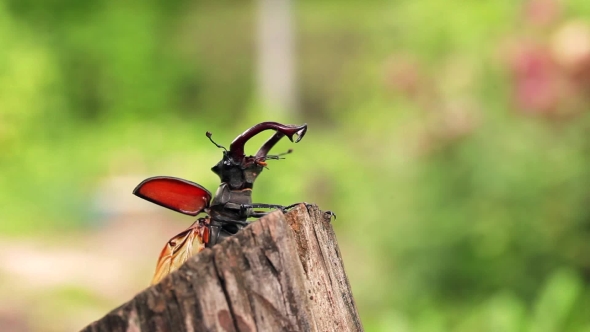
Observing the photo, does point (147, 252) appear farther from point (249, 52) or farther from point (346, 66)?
point (249, 52)

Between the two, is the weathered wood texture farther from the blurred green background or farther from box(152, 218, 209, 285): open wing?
the blurred green background

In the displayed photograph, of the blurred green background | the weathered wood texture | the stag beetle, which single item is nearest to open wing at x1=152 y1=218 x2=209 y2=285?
the stag beetle

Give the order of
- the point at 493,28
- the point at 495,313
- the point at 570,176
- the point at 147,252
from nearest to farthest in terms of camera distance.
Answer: the point at 495,313 < the point at 570,176 < the point at 493,28 < the point at 147,252

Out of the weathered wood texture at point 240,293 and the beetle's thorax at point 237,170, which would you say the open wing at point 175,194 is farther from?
the weathered wood texture at point 240,293

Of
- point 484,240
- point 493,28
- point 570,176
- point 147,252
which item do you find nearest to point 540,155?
point 570,176

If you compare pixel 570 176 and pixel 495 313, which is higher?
pixel 570 176

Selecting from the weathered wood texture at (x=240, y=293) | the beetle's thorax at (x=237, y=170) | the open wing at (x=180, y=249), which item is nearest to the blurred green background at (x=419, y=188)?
the beetle's thorax at (x=237, y=170)

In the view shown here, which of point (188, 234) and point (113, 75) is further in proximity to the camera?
point (113, 75)
